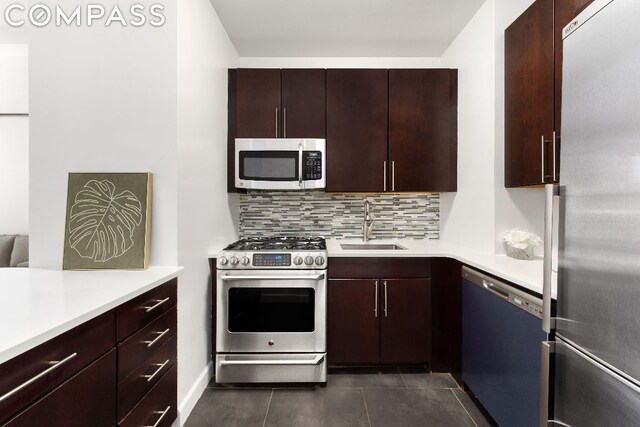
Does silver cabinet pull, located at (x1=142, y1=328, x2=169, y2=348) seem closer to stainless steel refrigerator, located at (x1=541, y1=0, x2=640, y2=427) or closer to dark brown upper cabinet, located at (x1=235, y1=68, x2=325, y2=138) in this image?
stainless steel refrigerator, located at (x1=541, y1=0, x2=640, y2=427)

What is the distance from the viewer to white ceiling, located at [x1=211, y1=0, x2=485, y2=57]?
7.53ft

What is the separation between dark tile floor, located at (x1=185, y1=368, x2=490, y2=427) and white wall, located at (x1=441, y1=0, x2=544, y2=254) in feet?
3.25

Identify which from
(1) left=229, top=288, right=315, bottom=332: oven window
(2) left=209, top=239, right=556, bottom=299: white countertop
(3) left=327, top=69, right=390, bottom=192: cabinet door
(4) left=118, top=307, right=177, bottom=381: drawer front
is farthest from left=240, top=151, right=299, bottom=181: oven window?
(4) left=118, top=307, right=177, bottom=381: drawer front

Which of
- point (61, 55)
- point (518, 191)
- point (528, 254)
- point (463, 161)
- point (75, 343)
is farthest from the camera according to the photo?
point (463, 161)

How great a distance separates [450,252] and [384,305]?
1.94ft

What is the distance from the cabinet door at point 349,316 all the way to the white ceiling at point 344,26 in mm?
1903

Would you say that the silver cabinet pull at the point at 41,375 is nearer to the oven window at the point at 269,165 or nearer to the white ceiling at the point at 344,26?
the oven window at the point at 269,165

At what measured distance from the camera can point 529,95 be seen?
6.08ft

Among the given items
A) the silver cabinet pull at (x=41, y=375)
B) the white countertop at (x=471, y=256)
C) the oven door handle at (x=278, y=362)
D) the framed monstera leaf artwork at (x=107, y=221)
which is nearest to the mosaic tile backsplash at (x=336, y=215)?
the white countertop at (x=471, y=256)

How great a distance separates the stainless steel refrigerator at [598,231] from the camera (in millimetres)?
821

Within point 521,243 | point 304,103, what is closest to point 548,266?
Answer: point 521,243

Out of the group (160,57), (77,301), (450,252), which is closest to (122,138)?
(160,57)

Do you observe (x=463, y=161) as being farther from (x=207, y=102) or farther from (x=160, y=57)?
(x=160, y=57)

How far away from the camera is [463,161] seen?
8.60 feet
